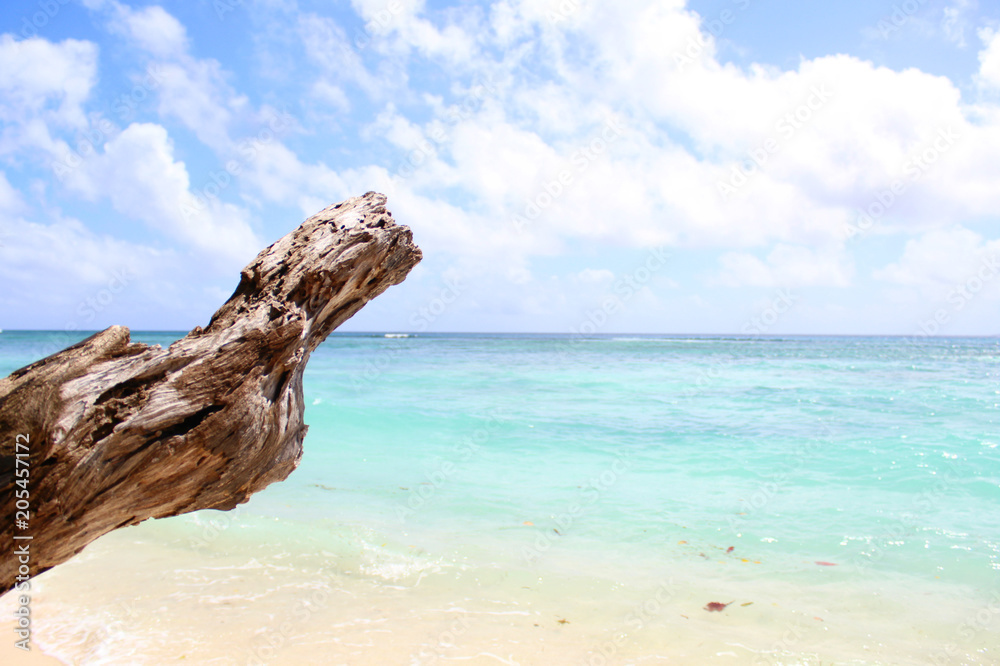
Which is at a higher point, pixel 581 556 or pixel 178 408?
pixel 178 408

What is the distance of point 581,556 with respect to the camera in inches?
213

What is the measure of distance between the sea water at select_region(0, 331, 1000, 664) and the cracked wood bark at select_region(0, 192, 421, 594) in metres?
1.83

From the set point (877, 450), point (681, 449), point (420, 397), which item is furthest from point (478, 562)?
point (420, 397)

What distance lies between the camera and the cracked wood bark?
1.97 meters

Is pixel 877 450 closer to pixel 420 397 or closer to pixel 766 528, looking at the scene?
pixel 766 528

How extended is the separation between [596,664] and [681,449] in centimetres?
657

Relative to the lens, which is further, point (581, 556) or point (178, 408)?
point (581, 556)

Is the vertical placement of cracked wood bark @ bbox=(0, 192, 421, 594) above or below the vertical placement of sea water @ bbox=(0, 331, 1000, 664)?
above

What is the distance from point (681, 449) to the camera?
31.8ft

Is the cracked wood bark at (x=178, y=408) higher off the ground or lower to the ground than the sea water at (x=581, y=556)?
higher

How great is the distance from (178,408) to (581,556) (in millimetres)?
4207

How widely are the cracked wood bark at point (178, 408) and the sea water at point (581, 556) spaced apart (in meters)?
1.83

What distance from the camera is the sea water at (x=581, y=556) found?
3826mm

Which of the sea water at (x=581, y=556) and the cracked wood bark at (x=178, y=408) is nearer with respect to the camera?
the cracked wood bark at (x=178, y=408)
